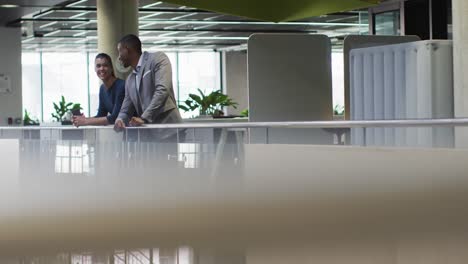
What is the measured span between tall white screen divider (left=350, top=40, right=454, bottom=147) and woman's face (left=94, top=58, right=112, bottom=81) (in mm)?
2497

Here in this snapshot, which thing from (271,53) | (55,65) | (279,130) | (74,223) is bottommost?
(74,223)

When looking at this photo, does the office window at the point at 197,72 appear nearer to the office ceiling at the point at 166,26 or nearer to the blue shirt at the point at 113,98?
the office ceiling at the point at 166,26

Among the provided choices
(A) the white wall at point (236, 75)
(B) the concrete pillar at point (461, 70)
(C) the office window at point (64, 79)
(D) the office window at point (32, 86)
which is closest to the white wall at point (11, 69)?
(C) the office window at point (64, 79)

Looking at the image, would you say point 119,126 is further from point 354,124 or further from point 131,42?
point 354,124

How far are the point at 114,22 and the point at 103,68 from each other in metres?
10.6

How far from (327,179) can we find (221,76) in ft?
140

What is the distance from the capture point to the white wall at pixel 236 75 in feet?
155

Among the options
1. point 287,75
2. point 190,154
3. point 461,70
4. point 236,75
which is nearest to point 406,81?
point 461,70

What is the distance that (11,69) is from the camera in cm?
2888

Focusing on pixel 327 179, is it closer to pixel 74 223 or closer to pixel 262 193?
pixel 262 193

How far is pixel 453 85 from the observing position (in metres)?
7.88

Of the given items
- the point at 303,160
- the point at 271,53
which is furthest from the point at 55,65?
the point at 303,160

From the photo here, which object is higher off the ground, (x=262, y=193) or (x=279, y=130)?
(x=279, y=130)

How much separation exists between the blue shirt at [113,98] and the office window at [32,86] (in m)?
36.4
